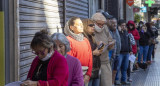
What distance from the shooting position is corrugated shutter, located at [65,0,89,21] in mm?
8609

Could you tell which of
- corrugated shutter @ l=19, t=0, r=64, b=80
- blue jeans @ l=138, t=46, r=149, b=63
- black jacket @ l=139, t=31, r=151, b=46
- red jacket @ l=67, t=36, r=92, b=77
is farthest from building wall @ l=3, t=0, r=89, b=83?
blue jeans @ l=138, t=46, r=149, b=63

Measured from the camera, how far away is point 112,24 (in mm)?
8047

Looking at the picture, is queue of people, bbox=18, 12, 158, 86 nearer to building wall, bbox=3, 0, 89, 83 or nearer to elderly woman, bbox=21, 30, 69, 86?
elderly woman, bbox=21, 30, 69, 86

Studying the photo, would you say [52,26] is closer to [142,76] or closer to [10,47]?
[10,47]

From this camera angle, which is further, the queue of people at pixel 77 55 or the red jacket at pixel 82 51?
the red jacket at pixel 82 51

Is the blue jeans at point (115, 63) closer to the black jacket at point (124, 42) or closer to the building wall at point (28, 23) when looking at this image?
the black jacket at point (124, 42)

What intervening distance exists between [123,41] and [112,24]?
108 centimetres

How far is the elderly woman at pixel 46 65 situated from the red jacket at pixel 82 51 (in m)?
1.61

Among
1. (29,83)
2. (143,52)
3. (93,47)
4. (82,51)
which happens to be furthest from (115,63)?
(29,83)

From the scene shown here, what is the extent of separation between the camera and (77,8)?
9.59m

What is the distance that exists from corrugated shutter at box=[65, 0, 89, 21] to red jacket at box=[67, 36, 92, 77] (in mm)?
3621

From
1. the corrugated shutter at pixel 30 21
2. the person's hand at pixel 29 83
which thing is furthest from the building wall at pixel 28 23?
the person's hand at pixel 29 83

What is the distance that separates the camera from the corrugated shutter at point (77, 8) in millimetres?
8609

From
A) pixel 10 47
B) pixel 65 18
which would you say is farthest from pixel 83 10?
pixel 10 47
